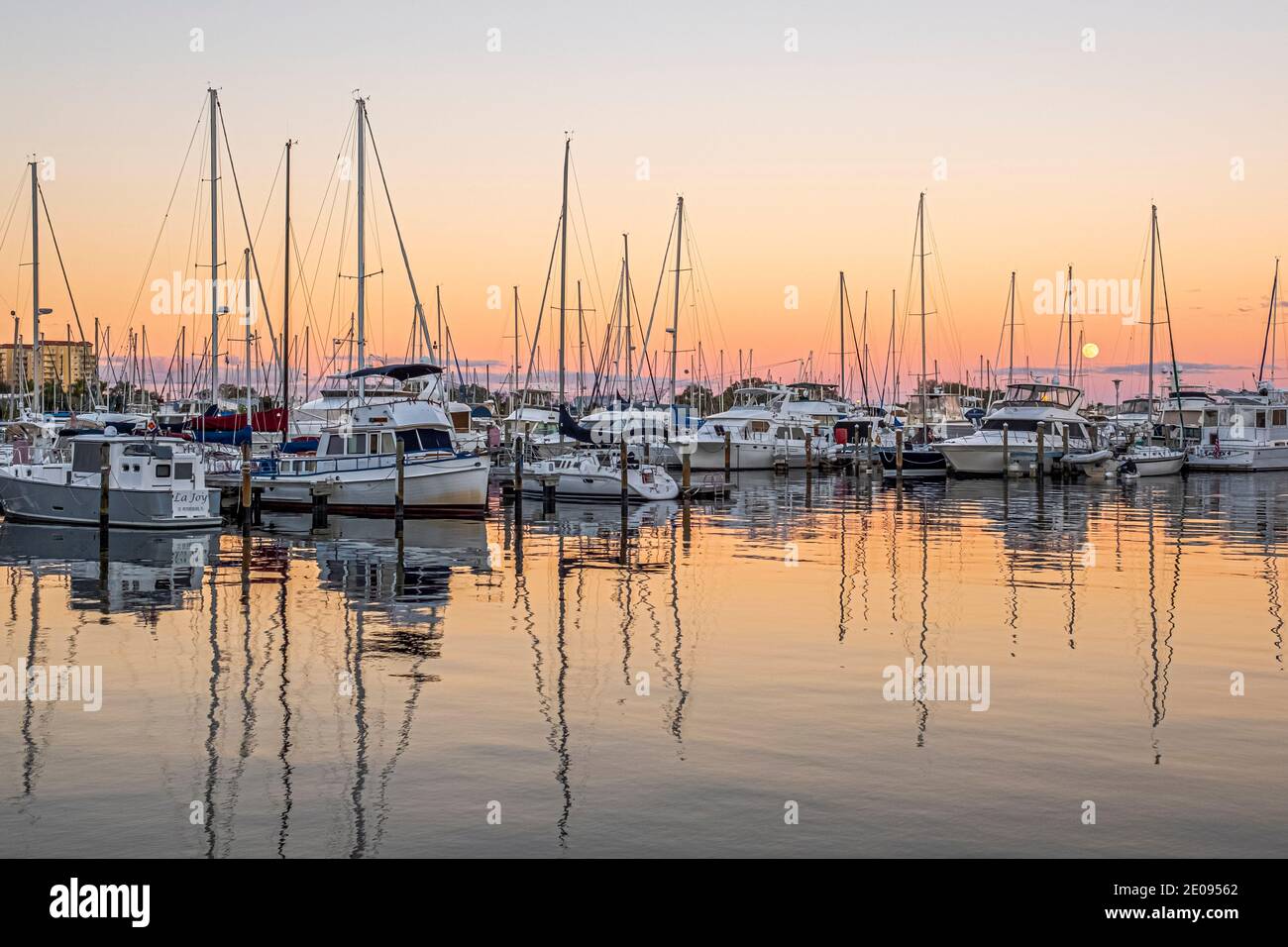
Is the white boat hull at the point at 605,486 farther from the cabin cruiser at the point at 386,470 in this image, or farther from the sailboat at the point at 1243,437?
the sailboat at the point at 1243,437

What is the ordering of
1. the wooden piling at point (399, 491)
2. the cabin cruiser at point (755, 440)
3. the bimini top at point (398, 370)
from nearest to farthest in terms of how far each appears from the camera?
the wooden piling at point (399, 491)
the bimini top at point (398, 370)
the cabin cruiser at point (755, 440)

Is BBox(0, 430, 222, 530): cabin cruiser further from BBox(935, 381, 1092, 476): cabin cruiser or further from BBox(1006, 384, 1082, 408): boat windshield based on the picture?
BBox(1006, 384, 1082, 408): boat windshield

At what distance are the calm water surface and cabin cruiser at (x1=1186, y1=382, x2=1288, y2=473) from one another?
1910 inches

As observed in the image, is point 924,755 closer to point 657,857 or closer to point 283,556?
point 657,857

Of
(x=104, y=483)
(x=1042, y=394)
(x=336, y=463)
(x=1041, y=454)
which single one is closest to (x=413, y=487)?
(x=336, y=463)

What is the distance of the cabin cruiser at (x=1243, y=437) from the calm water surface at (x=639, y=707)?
48515mm

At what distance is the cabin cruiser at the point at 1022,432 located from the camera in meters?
71.4

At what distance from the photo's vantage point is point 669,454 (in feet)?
252

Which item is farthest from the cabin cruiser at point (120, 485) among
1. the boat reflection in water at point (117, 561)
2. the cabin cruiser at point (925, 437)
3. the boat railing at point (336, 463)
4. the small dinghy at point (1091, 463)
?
the small dinghy at point (1091, 463)

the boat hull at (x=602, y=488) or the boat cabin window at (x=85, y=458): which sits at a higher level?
the boat cabin window at (x=85, y=458)

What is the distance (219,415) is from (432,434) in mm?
15069

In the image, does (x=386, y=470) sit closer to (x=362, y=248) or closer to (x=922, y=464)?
(x=362, y=248)
